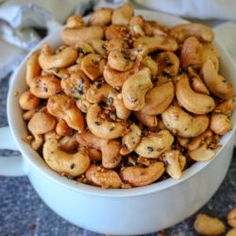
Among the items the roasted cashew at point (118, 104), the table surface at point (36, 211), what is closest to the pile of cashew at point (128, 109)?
the roasted cashew at point (118, 104)

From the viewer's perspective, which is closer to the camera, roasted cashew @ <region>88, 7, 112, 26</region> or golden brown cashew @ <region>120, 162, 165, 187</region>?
golden brown cashew @ <region>120, 162, 165, 187</region>

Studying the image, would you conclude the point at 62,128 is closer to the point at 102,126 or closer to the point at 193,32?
the point at 102,126

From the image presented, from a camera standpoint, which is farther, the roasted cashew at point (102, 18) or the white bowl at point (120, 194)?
the roasted cashew at point (102, 18)

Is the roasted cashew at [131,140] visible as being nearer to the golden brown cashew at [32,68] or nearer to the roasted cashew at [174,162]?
the roasted cashew at [174,162]

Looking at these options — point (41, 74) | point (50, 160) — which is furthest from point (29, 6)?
point (50, 160)

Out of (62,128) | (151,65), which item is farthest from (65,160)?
(151,65)

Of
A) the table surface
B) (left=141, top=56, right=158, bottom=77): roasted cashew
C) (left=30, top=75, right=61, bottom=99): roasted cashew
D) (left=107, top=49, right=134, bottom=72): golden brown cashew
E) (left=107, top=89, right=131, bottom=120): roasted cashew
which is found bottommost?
the table surface

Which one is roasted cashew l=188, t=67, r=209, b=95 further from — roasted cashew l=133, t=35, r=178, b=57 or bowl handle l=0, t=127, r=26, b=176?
bowl handle l=0, t=127, r=26, b=176

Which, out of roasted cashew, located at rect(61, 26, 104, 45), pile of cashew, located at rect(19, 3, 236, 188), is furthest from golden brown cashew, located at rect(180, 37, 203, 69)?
roasted cashew, located at rect(61, 26, 104, 45)
